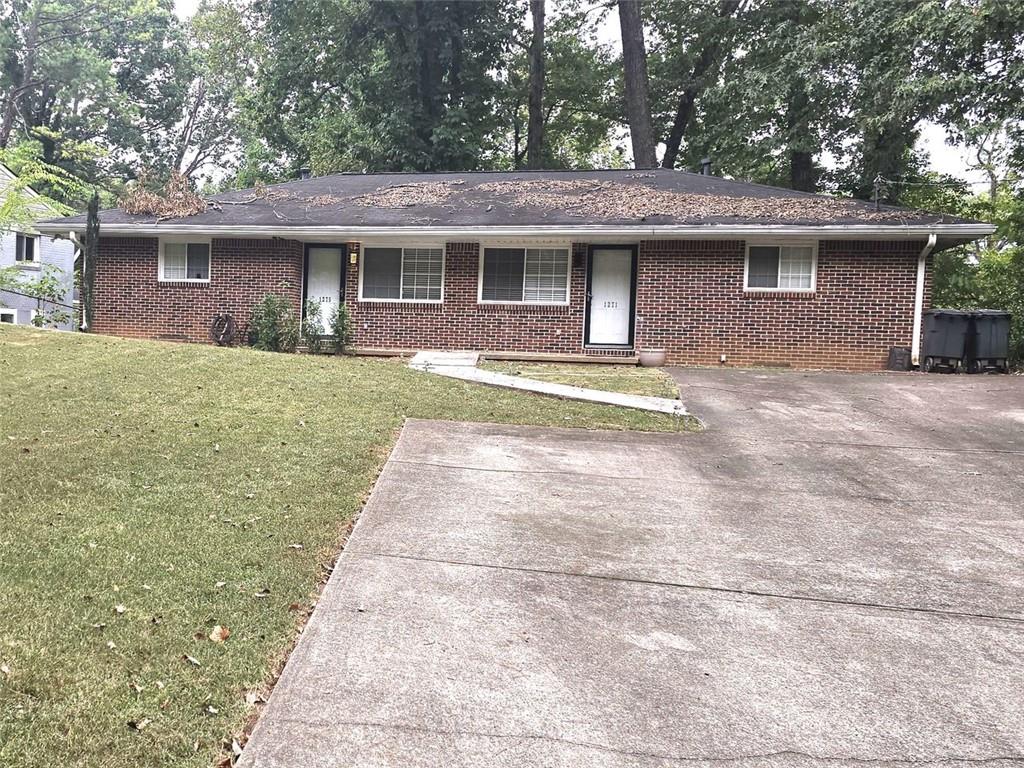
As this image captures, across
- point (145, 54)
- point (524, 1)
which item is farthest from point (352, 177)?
point (145, 54)

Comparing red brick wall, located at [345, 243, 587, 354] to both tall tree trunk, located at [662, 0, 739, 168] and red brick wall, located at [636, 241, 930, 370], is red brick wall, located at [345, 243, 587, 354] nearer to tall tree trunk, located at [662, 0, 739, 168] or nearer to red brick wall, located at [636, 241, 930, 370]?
red brick wall, located at [636, 241, 930, 370]

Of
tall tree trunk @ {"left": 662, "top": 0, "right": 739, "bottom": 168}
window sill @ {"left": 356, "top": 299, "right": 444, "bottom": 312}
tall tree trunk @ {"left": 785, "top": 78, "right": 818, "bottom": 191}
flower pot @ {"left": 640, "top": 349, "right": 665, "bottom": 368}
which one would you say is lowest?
flower pot @ {"left": 640, "top": 349, "right": 665, "bottom": 368}

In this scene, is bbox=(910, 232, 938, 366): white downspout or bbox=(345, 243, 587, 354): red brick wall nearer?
bbox=(910, 232, 938, 366): white downspout

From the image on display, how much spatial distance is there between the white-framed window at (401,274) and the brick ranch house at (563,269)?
28 mm

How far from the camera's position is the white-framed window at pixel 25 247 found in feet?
79.1

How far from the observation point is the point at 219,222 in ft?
47.3

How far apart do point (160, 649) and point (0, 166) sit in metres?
27.2

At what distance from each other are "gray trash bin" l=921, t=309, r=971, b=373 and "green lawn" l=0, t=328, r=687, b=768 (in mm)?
7037

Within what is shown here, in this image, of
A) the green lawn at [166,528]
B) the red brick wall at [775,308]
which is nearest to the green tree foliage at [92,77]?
the red brick wall at [775,308]

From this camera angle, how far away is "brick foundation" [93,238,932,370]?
42.0 feet

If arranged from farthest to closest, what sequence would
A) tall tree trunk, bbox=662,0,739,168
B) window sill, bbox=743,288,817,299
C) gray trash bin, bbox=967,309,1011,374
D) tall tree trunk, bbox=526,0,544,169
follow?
tall tree trunk, bbox=526,0,544,169 < tall tree trunk, bbox=662,0,739,168 < window sill, bbox=743,288,817,299 < gray trash bin, bbox=967,309,1011,374

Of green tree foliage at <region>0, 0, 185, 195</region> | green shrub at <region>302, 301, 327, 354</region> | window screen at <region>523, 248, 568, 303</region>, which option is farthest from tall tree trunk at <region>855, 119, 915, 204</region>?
green tree foliage at <region>0, 0, 185, 195</region>

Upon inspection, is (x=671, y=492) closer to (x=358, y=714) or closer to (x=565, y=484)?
(x=565, y=484)

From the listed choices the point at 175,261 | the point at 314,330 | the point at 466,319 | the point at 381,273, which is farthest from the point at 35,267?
the point at 466,319
